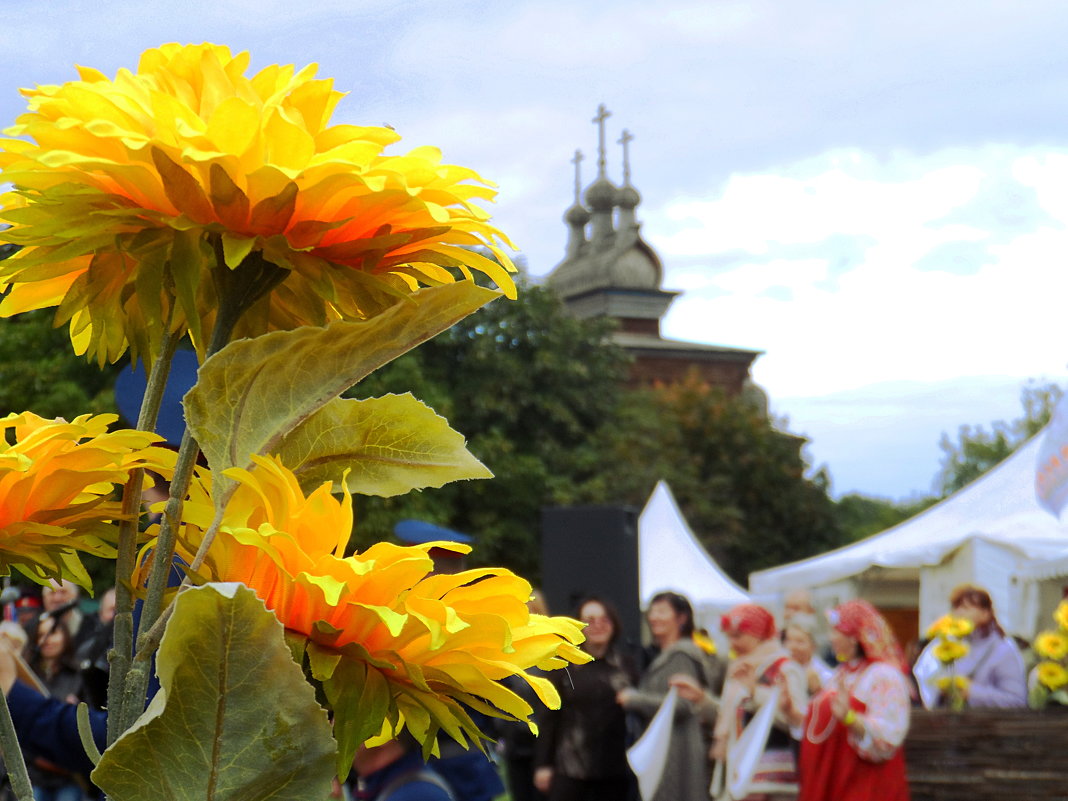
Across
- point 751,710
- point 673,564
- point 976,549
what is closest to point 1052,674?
point 751,710

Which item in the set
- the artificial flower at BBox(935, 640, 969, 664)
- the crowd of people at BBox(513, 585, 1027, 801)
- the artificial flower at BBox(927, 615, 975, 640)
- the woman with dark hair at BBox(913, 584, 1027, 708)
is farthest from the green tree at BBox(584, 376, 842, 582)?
the crowd of people at BBox(513, 585, 1027, 801)

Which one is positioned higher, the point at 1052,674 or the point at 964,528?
the point at 964,528

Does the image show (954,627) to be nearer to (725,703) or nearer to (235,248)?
(725,703)

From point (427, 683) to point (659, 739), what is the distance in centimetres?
555

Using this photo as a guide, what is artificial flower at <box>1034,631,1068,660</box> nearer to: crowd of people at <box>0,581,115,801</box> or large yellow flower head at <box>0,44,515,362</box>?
crowd of people at <box>0,581,115,801</box>

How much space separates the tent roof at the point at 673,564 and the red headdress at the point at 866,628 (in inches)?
418

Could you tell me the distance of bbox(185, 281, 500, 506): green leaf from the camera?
816 millimetres

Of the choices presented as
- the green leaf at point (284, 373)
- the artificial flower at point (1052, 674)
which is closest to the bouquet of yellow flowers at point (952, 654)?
the artificial flower at point (1052, 674)

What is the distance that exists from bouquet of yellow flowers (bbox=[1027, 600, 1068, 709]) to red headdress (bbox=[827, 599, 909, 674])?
3.33 ft

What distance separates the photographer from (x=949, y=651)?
713cm

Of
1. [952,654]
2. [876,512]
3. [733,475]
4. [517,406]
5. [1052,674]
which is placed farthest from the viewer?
[876,512]

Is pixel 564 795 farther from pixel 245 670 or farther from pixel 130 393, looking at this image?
pixel 245 670

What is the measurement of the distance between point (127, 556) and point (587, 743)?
Answer: 5714 mm

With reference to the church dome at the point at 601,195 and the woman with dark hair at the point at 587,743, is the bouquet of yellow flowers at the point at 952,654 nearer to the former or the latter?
the woman with dark hair at the point at 587,743
